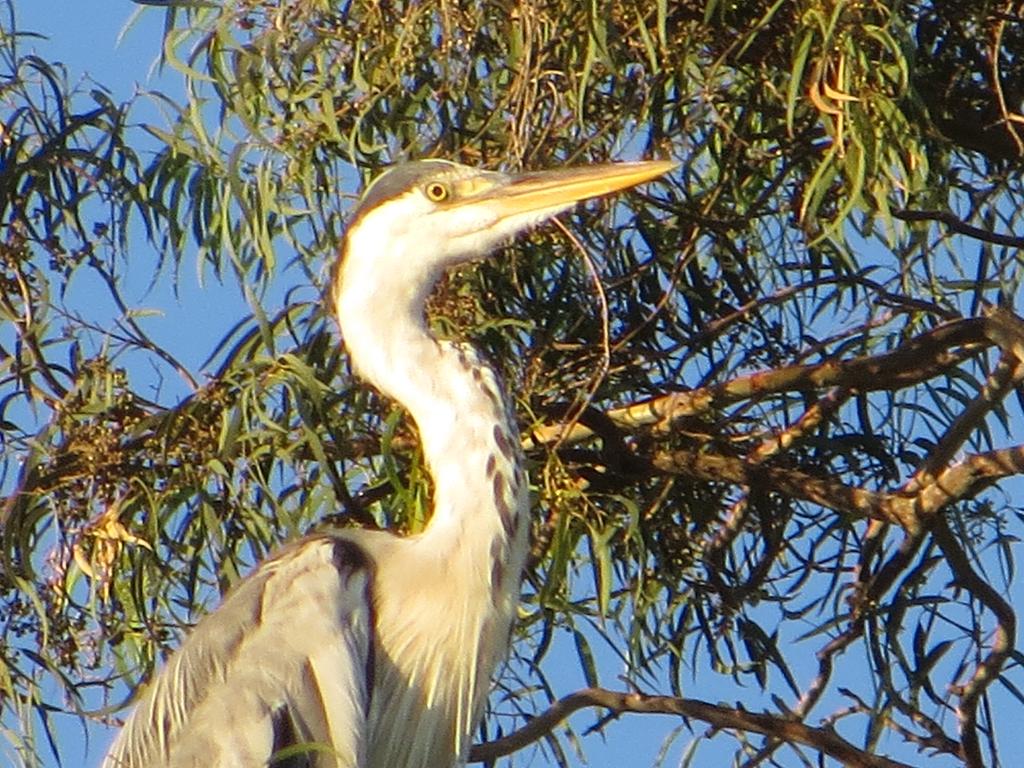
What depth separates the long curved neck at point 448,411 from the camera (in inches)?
159

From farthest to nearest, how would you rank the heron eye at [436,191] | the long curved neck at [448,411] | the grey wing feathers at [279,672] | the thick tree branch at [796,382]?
the thick tree branch at [796,382], the heron eye at [436,191], the long curved neck at [448,411], the grey wing feathers at [279,672]

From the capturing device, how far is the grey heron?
13.0 ft

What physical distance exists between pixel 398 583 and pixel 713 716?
1.73ft

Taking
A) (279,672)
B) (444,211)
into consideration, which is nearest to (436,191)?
(444,211)

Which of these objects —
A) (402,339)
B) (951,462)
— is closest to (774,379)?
(951,462)

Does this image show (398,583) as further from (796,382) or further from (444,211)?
(796,382)

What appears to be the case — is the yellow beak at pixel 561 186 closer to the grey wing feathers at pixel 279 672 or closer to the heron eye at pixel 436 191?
the heron eye at pixel 436 191

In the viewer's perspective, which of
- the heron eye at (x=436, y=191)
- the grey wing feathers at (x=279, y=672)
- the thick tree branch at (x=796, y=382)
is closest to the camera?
the grey wing feathers at (x=279, y=672)

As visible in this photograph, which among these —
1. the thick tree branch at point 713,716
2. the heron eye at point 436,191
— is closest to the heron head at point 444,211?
the heron eye at point 436,191

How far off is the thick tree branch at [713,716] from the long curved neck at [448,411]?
10.0 inches

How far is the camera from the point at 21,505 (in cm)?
422

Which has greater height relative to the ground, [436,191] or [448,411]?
[436,191]

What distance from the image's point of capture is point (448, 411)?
405 cm

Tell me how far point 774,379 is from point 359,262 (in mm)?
647
